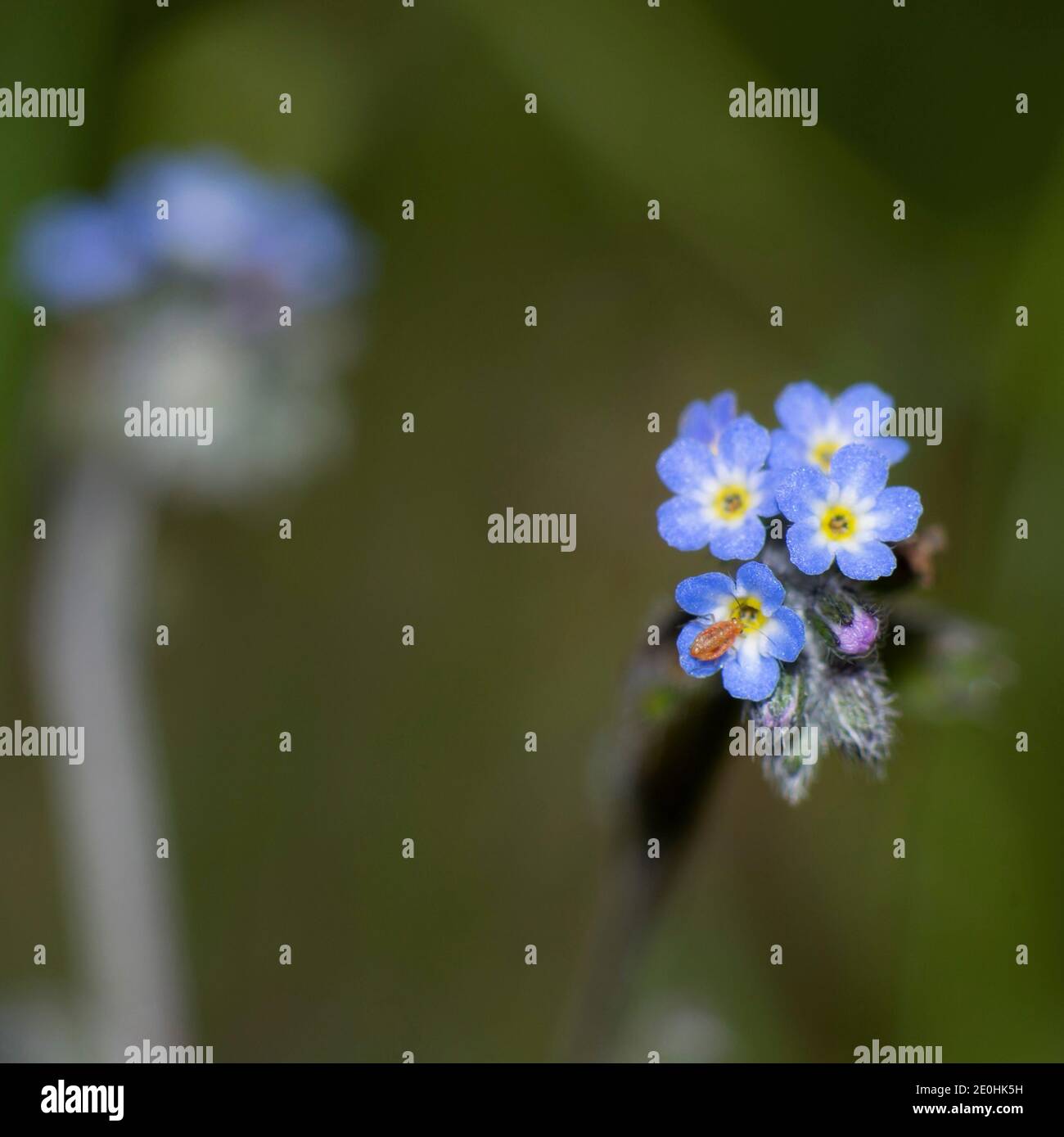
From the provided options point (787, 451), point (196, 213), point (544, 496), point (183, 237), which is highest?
point (196, 213)

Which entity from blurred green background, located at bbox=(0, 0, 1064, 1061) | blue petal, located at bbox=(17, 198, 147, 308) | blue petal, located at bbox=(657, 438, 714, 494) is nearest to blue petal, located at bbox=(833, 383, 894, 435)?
blue petal, located at bbox=(657, 438, 714, 494)

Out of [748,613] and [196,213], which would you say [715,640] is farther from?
[196,213]

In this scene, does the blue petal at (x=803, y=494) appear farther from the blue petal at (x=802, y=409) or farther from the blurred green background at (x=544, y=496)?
the blurred green background at (x=544, y=496)

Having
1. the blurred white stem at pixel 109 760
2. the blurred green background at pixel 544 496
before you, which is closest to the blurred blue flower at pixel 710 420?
the blurred green background at pixel 544 496

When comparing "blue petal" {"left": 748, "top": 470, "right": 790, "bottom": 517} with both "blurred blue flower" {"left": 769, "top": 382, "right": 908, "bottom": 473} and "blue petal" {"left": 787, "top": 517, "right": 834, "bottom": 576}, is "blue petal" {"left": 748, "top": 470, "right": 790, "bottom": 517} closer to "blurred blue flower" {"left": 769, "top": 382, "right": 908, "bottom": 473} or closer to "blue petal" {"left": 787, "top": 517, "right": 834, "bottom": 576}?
"blue petal" {"left": 787, "top": 517, "right": 834, "bottom": 576}

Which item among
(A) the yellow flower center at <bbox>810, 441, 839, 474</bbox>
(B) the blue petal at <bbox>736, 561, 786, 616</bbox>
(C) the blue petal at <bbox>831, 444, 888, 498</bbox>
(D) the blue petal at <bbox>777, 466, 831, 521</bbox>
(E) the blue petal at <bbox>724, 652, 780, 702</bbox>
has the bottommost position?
(E) the blue petal at <bbox>724, 652, 780, 702</bbox>

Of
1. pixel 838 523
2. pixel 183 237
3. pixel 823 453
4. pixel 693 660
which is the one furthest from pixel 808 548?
pixel 183 237
